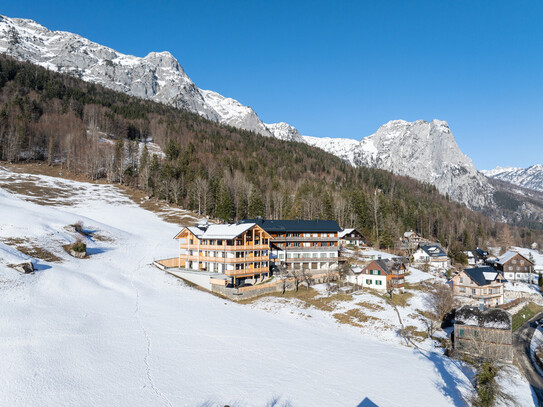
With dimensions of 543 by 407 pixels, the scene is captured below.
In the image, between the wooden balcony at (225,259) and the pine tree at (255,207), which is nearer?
the wooden balcony at (225,259)

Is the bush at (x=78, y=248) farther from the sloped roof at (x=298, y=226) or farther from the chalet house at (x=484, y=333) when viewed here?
the chalet house at (x=484, y=333)

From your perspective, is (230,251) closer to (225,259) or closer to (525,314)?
(225,259)

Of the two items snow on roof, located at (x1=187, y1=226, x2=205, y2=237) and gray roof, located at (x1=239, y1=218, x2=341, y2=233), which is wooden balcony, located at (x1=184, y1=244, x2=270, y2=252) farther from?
gray roof, located at (x1=239, y1=218, x2=341, y2=233)

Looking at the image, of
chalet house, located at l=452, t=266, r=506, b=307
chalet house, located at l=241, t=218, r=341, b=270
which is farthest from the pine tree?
chalet house, located at l=452, t=266, r=506, b=307

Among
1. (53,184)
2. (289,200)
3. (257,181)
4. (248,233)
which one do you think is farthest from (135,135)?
(248,233)

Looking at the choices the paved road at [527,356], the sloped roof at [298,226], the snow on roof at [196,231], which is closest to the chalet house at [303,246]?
the sloped roof at [298,226]
